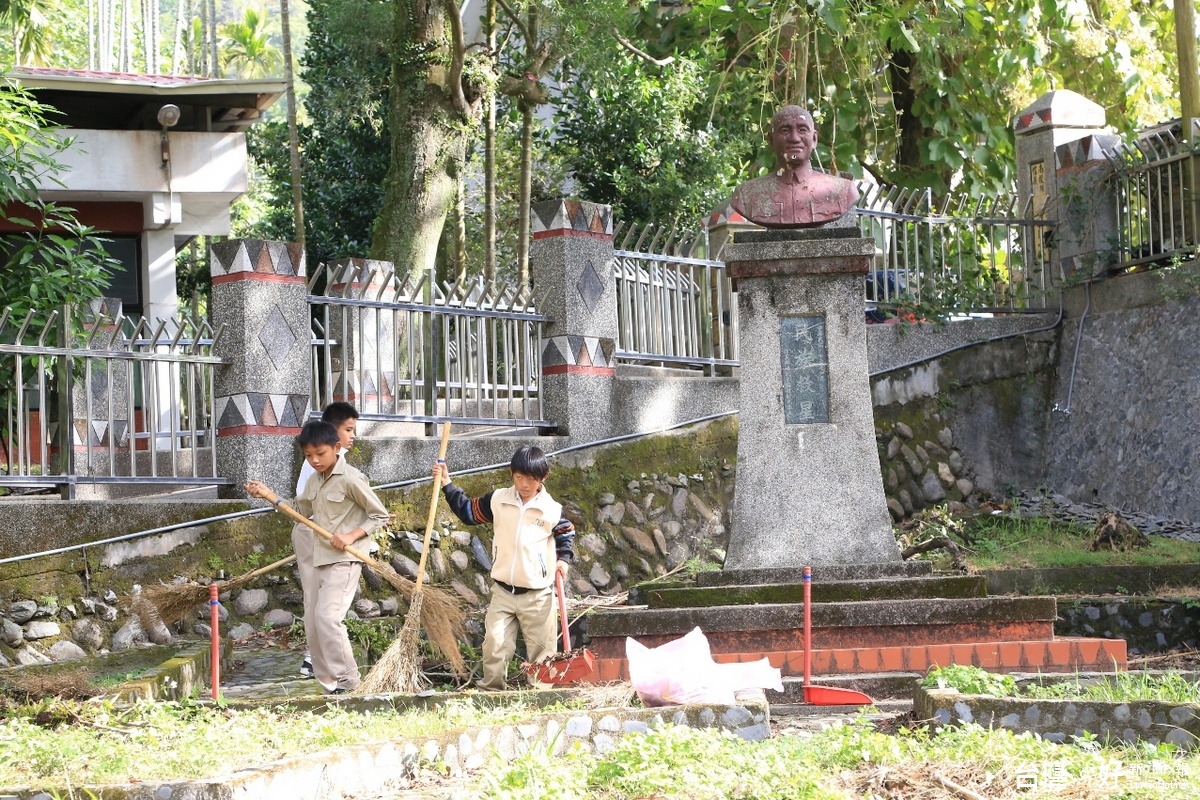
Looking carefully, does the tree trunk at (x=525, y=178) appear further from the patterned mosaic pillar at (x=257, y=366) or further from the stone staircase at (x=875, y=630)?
the stone staircase at (x=875, y=630)

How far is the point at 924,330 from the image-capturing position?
42.7ft

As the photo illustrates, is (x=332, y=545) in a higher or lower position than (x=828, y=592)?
higher

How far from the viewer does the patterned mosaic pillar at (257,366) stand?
10.0 m

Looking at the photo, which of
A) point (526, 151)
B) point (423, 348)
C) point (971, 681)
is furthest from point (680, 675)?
point (526, 151)

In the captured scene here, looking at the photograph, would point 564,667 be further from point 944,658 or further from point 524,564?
→ point 944,658

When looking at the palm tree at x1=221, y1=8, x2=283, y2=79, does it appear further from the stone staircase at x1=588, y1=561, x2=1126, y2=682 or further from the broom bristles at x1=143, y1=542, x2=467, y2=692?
the stone staircase at x1=588, y1=561, x2=1126, y2=682

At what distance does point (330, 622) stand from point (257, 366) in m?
2.71

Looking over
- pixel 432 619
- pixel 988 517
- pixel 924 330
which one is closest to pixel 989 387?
pixel 924 330

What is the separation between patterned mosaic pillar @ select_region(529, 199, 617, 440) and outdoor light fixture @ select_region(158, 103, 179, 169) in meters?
7.22

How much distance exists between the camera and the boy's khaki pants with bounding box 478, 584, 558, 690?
25.9ft

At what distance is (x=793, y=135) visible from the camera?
9320mm

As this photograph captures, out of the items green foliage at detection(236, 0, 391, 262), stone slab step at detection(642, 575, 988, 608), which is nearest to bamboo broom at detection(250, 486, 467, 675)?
stone slab step at detection(642, 575, 988, 608)

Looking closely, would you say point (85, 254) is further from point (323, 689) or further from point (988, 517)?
point (988, 517)

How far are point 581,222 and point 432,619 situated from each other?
14.7 feet
